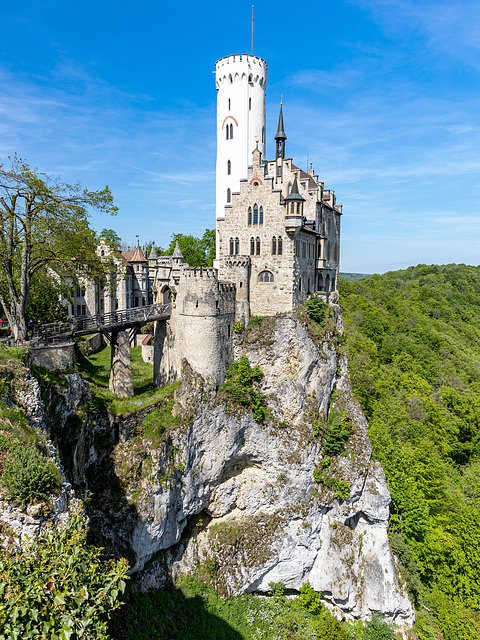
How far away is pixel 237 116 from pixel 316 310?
2086 centimetres

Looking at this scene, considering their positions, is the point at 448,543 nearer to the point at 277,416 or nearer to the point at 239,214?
the point at 277,416

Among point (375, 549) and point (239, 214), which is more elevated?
point (239, 214)

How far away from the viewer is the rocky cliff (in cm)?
3045

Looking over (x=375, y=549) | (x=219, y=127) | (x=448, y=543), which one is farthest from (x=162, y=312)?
(x=448, y=543)

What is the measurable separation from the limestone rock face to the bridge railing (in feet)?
19.7

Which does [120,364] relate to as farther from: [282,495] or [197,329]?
[282,495]

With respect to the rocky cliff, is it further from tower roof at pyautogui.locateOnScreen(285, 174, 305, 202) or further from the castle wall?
tower roof at pyautogui.locateOnScreen(285, 174, 305, 202)

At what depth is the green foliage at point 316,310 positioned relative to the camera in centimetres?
3925

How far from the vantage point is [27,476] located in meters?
15.2

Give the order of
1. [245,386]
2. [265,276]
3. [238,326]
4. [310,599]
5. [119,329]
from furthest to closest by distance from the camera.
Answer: [265,276] < [238,326] < [310,599] < [245,386] < [119,329]

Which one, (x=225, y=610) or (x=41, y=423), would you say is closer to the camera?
(x=41, y=423)

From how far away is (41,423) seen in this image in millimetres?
19344

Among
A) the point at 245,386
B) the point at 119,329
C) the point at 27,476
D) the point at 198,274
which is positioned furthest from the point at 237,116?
the point at 27,476

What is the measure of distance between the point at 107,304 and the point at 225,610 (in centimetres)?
3625
